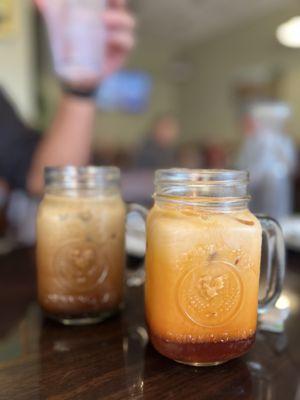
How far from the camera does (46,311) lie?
1.55 ft

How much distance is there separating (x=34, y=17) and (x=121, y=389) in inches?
126

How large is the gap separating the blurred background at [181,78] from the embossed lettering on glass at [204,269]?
2.32m

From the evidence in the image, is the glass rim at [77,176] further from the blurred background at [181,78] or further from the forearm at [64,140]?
the blurred background at [181,78]

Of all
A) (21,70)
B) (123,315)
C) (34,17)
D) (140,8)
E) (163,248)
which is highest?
(140,8)

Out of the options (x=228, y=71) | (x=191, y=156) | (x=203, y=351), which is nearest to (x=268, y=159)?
(x=203, y=351)

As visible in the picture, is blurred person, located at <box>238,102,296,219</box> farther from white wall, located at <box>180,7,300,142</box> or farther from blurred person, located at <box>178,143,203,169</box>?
white wall, located at <box>180,7,300,142</box>

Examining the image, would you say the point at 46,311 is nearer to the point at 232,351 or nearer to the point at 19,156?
the point at 232,351

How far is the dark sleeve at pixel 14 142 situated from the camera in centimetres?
110

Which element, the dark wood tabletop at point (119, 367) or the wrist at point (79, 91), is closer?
the dark wood tabletop at point (119, 367)

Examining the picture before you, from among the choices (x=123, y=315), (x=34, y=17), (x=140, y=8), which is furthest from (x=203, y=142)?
(x=123, y=315)

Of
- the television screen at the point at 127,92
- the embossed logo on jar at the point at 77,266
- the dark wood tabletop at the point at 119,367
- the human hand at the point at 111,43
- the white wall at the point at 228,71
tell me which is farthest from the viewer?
the television screen at the point at 127,92

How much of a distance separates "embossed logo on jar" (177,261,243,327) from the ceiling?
3.67m

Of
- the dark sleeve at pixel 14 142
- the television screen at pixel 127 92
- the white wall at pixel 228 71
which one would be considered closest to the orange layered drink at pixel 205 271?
the dark sleeve at pixel 14 142

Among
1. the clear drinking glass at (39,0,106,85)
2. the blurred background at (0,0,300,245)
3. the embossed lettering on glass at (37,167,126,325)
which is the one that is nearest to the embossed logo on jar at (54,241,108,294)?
the embossed lettering on glass at (37,167,126,325)
